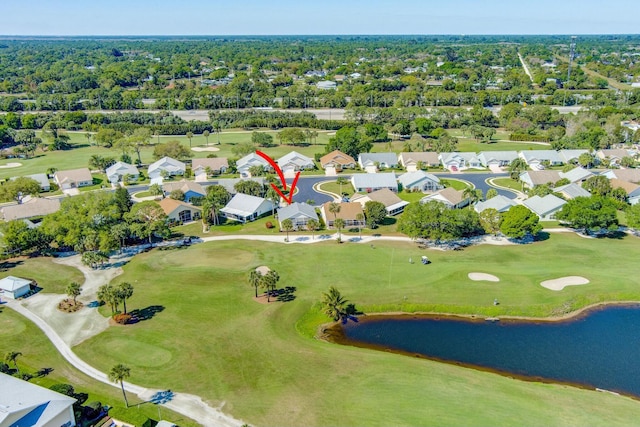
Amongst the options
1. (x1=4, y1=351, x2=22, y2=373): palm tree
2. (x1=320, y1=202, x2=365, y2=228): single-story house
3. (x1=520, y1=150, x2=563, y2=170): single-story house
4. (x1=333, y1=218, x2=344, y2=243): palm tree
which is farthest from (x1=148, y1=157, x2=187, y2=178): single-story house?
(x1=520, y1=150, x2=563, y2=170): single-story house

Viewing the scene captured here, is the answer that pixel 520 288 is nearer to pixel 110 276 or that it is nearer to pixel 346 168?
pixel 110 276

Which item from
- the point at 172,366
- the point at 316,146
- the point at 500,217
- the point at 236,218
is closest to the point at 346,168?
the point at 316,146

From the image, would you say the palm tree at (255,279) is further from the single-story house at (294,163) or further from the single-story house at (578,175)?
the single-story house at (578,175)

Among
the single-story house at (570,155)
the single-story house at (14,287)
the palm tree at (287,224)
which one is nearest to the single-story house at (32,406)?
the single-story house at (14,287)

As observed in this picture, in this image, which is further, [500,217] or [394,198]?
[394,198]

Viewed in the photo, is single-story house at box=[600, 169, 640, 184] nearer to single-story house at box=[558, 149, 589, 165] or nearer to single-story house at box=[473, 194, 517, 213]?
single-story house at box=[558, 149, 589, 165]
